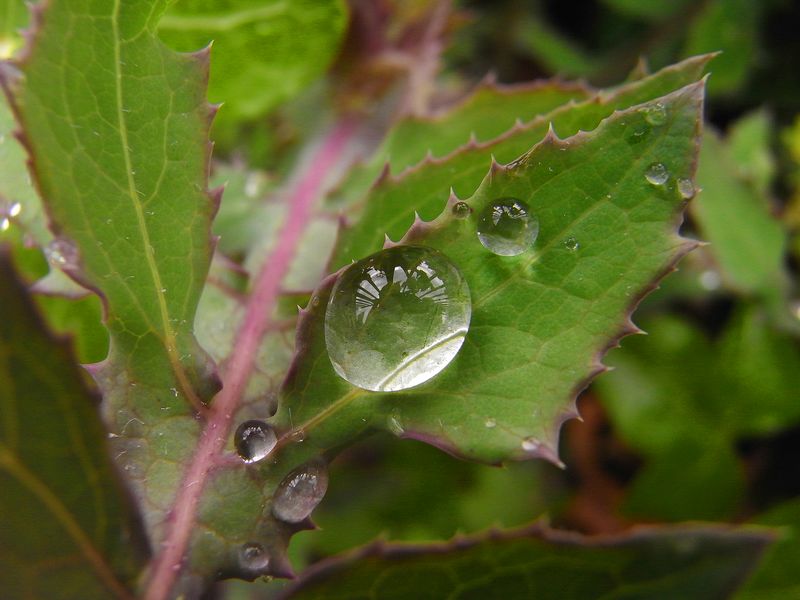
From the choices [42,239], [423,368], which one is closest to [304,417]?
[423,368]

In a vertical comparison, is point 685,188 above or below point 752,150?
above

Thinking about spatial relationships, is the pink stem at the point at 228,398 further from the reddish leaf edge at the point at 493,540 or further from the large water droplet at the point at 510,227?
the large water droplet at the point at 510,227

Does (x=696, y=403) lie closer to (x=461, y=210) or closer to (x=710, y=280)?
(x=710, y=280)

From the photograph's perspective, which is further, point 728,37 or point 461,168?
point 728,37

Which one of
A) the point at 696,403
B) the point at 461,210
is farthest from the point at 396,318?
the point at 696,403

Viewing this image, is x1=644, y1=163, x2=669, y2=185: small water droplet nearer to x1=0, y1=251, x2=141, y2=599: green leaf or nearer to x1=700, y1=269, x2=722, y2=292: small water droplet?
x1=0, y1=251, x2=141, y2=599: green leaf

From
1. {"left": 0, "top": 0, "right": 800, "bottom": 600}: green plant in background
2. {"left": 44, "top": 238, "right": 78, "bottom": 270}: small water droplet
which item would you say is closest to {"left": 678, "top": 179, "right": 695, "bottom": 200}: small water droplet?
{"left": 0, "top": 0, "right": 800, "bottom": 600}: green plant in background

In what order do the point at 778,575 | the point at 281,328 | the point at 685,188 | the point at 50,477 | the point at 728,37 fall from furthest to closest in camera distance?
the point at 728,37 < the point at 778,575 < the point at 281,328 < the point at 685,188 < the point at 50,477
